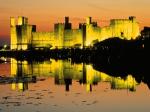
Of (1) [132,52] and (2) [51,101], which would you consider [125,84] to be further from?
(1) [132,52]

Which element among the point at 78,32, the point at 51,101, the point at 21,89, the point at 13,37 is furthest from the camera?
the point at 13,37

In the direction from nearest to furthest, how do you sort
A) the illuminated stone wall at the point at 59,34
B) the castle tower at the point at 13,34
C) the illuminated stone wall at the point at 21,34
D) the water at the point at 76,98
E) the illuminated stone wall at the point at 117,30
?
the water at the point at 76,98 < the illuminated stone wall at the point at 117,30 < the illuminated stone wall at the point at 59,34 < the illuminated stone wall at the point at 21,34 < the castle tower at the point at 13,34

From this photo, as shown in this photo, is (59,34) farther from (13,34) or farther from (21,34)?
(13,34)

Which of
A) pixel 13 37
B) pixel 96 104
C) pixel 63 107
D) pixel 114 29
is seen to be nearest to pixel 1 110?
pixel 63 107

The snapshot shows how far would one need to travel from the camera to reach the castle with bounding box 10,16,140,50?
7575 centimetres

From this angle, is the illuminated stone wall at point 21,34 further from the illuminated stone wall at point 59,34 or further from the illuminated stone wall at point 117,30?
the illuminated stone wall at point 117,30

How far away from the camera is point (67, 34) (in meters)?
84.4

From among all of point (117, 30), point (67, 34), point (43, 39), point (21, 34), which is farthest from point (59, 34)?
point (117, 30)

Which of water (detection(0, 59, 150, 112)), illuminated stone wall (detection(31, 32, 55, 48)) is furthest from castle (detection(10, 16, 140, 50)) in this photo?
water (detection(0, 59, 150, 112))

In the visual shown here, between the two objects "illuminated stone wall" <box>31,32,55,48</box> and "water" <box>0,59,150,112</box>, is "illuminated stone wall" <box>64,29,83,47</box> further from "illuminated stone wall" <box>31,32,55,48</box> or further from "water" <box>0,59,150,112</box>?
"water" <box>0,59,150,112</box>

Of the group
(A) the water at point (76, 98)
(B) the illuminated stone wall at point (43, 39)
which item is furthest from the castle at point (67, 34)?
(A) the water at point (76, 98)

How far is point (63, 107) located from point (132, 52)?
36.3 m

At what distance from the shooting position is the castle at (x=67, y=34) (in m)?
75.8

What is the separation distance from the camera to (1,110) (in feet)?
43.8
